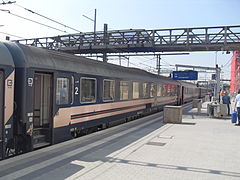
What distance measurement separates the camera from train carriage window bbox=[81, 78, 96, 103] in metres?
9.83

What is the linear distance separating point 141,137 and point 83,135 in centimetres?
227

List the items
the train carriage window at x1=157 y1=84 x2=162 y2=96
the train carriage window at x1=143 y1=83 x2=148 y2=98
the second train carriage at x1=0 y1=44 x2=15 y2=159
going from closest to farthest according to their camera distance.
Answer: the second train carriage at x1=0 y1=44 x2=15 y2=159 < the train carriage window at x1=143 y1=83 x2=148 y2=98 < the train carriage window at x1=157 y1=84 x2=162 y2=96

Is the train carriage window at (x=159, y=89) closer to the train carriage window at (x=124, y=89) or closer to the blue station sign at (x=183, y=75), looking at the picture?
the train carriage window at (x=124, y=89)

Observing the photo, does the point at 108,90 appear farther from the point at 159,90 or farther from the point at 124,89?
the point at 159,90

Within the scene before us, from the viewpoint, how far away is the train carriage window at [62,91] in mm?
8289

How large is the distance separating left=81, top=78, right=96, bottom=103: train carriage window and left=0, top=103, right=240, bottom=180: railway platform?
140 cm

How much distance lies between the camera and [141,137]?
10.1 meters

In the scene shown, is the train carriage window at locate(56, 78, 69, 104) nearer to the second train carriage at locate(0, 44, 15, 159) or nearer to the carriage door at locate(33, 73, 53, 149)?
the carriage door at locate(33, 73, 53, 149)

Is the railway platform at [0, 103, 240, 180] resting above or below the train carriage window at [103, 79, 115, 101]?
below

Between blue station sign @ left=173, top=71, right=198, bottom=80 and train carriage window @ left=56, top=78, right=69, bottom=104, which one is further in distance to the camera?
blue station sign @ left=173, top=71, right=198, bottom=80

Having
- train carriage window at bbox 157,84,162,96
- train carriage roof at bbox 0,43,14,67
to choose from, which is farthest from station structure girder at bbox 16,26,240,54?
train carriage roof at bbox 0,43,14,67

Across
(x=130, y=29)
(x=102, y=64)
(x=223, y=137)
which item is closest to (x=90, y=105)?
(x=102, y=64)

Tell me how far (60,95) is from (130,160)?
3040 mm

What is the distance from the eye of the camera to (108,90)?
12.1 meters
